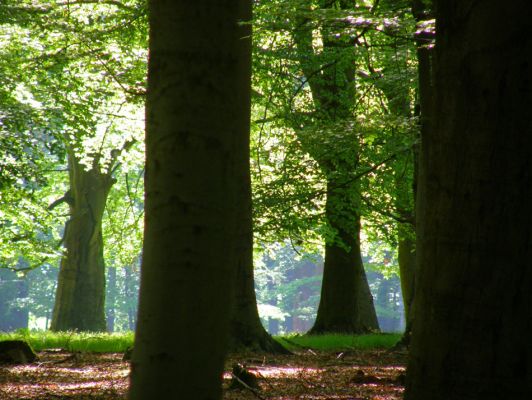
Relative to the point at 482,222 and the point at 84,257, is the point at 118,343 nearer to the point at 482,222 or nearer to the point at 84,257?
the point at 482,222

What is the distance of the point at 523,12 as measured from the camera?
10.5ft

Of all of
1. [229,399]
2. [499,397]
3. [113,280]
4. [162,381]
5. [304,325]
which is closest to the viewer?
[162,381]

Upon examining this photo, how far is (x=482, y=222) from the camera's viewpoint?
3141mm

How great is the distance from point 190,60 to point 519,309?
5.64 feet

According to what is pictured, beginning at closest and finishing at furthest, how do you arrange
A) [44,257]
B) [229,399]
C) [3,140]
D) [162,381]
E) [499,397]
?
[162,381] → [499,397] → [229,399] → [3,140] → [44,257]

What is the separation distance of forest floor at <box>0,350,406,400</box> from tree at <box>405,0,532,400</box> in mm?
1854

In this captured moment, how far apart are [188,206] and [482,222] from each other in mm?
1294

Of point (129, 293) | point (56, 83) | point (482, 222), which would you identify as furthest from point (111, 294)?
point (482, 222)

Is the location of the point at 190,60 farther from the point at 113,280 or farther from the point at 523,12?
the point at 113,280

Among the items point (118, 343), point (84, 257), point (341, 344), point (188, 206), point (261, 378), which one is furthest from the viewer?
point (84, 257)

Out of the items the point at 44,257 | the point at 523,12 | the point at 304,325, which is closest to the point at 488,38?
the point at 523,12

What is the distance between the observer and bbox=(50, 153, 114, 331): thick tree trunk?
80.9ft

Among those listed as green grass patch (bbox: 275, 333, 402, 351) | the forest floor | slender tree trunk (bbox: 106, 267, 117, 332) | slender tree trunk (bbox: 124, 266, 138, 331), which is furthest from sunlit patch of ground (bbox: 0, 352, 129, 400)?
slender tree trunk (bbox: 124, 266, 138, 331)

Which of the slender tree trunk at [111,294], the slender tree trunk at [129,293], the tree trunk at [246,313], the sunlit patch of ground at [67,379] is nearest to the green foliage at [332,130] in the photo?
the tree trunk at [246,313]
